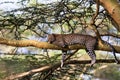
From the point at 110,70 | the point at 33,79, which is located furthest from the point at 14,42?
the point at 110,70

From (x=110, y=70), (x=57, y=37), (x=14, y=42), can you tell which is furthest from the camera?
(x=110, y=70)

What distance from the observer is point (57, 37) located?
4.02 m

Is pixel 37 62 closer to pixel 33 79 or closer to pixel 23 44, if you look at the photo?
pixel 33 79

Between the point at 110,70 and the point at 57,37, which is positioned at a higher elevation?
the point at 57,37

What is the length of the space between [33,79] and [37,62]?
0.31 metres

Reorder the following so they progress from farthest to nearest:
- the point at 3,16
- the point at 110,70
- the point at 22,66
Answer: the point at 110,70 → the point at 22,66 → the point at 3,16

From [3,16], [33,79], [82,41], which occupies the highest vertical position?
[3,16]

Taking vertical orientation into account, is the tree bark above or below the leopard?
above

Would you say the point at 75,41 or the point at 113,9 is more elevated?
the point at 113,9

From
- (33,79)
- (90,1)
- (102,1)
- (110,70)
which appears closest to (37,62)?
(33,79)

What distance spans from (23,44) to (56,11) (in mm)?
1027

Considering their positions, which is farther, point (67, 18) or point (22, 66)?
point (22, 66)

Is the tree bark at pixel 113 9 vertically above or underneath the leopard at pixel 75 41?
above

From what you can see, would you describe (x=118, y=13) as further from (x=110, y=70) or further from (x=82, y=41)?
(x=110, y=70)
